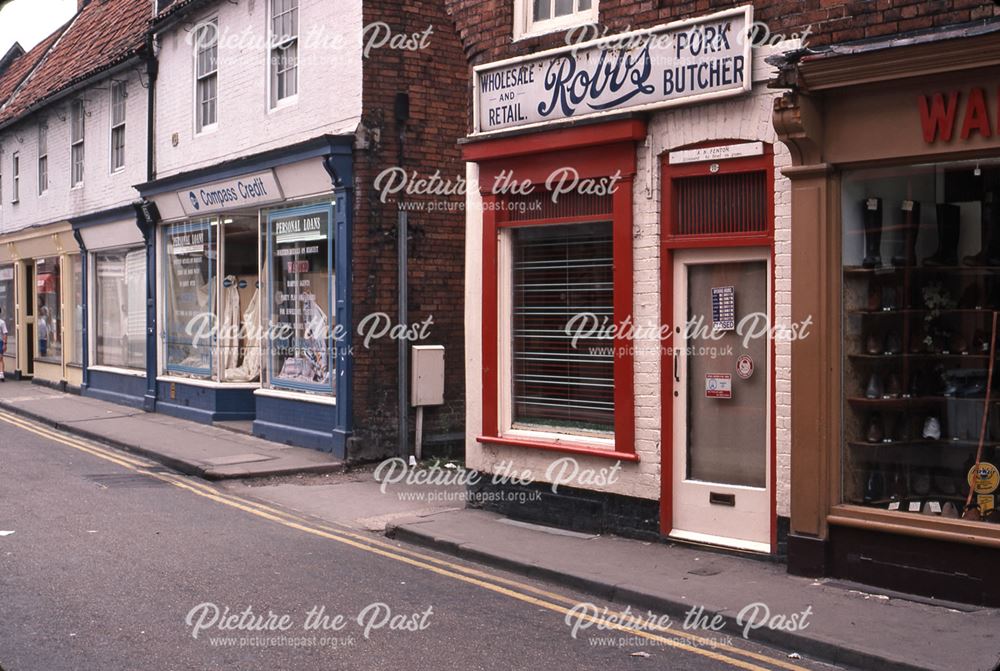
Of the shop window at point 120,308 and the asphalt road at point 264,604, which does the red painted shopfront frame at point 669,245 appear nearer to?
the asphalt road at point 264,604

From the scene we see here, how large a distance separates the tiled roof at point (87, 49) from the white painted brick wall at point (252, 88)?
5.06ft

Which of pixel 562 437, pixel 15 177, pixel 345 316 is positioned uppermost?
pixel 15 177

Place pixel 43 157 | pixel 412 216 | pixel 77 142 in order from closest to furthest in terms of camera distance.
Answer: pixel 412 216, pixel 77 142, pixel 43 157

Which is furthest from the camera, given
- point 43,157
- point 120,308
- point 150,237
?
point 43,157

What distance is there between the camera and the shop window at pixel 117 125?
20844 mm

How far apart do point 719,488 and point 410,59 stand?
25.1ft

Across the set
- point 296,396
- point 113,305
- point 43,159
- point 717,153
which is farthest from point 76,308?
point 717,153

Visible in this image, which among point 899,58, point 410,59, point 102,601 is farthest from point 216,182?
point 899,58

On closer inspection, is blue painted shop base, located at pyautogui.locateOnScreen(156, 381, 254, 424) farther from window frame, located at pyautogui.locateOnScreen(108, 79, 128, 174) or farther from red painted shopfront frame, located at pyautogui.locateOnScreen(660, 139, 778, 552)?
red painted shopfront frame, located at pyautogui.locateOnScreen(660, 139, 778, 552)

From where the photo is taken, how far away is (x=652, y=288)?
30.5ft

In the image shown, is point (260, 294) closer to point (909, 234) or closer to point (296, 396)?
point (296, 396)

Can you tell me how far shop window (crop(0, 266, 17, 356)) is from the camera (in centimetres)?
2791

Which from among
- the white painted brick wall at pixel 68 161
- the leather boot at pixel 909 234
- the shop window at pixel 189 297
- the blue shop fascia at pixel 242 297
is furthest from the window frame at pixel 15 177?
the leather boot at pixel 909 234

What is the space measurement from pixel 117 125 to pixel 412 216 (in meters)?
9.80
